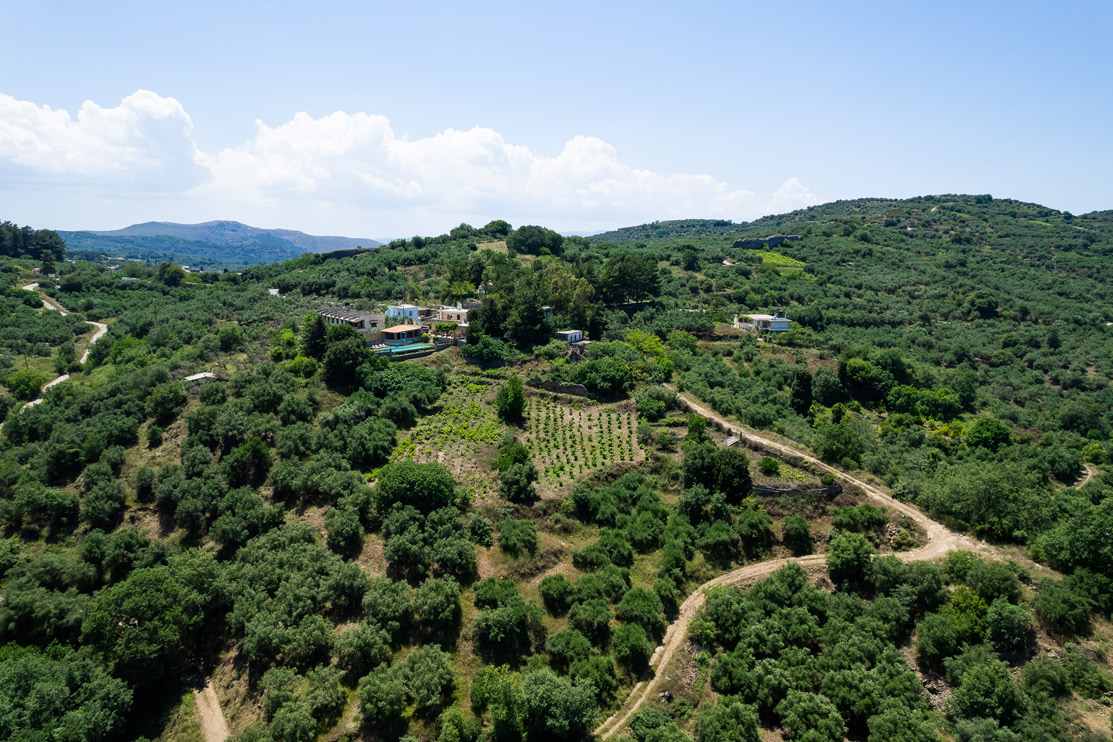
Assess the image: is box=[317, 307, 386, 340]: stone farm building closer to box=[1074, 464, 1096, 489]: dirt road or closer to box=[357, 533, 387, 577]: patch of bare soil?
box=[357, 533, 387, 577]: patch of bare soil

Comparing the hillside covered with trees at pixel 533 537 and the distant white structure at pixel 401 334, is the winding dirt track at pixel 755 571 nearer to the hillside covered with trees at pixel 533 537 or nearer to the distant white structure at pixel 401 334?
the hillside covered with trees at pixel 533 537

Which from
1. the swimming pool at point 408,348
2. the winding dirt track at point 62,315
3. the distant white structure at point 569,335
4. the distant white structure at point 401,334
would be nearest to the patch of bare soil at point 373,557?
the swimming pool at point 408,348

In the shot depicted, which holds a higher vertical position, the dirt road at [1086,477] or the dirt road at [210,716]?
the dirt road at [1086,477]

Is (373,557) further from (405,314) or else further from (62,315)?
(62,315)

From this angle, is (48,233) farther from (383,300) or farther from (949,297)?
(949,297)

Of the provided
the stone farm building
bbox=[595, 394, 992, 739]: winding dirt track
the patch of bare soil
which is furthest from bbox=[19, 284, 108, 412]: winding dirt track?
bbox=[595, 394, 992, 739]: winding dirt track

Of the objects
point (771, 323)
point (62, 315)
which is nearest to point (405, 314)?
point (771, 323)
